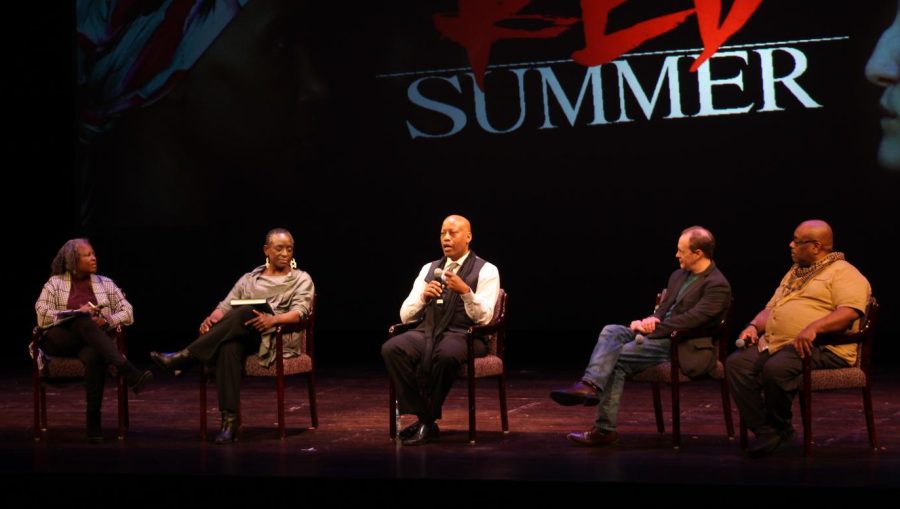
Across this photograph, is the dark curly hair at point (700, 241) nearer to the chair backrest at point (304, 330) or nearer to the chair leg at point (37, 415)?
the chair backrest at point (304, 330)

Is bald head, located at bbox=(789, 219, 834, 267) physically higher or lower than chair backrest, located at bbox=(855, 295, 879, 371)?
higher

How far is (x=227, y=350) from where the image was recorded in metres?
5.61

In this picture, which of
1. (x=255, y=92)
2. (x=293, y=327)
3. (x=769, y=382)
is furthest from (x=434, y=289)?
(x=255, y=92)

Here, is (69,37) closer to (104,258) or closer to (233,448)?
(104,258)

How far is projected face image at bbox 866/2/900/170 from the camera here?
25.1 feet

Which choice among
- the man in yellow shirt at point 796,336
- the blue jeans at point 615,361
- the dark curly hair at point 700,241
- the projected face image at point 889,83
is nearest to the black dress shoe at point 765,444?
the man in yellow shirt at point 796,336

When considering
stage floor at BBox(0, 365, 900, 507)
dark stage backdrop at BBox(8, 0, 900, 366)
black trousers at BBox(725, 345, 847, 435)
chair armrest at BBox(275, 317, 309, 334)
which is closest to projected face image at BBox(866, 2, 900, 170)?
dark stage backdrop at BBox(8, 0, 900, 366)

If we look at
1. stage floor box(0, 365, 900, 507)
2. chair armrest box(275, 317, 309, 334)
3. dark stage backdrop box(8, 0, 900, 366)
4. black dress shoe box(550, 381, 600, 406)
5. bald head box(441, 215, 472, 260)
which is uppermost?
dark stage backdrop box(8, 0, 900, 366)

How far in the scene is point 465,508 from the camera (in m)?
4.32

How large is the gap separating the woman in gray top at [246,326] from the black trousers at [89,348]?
0.22m

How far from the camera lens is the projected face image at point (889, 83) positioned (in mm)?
7645

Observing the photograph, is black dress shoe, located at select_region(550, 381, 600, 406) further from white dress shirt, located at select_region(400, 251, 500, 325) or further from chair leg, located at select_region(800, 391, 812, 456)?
chair leg, located at select_region(800, 391, 812, 456)

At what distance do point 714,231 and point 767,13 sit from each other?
4.67 ft

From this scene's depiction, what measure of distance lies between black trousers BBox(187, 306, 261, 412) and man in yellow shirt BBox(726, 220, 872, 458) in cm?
214
